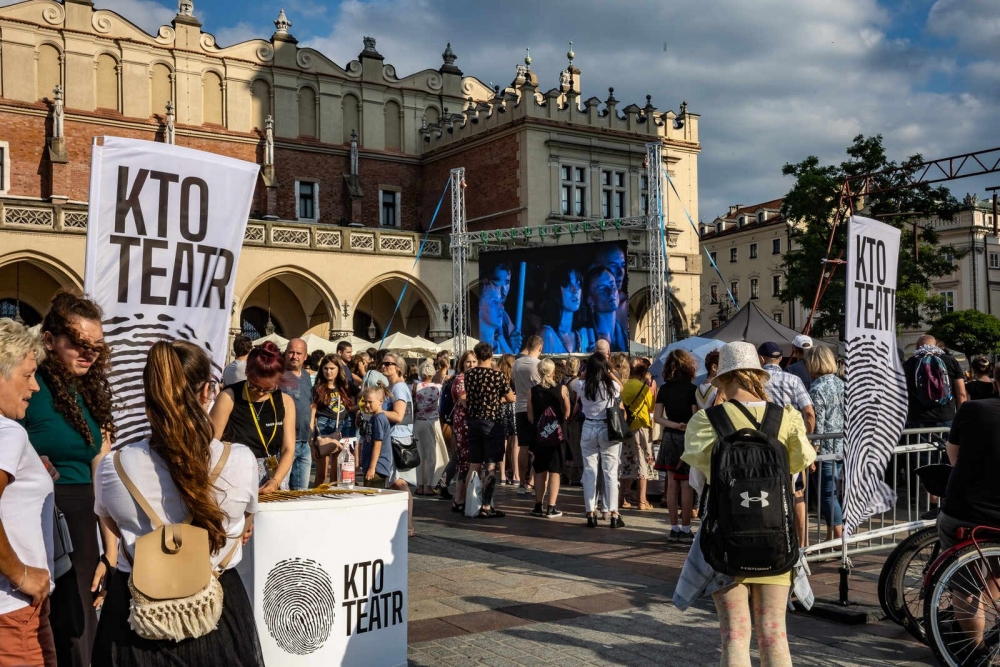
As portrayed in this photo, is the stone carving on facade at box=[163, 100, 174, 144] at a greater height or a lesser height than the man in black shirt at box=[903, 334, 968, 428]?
greater

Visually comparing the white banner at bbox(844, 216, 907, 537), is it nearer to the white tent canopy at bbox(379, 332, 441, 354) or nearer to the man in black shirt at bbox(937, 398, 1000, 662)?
the man in black shirt at bbox(937, 398, 1000, 662)

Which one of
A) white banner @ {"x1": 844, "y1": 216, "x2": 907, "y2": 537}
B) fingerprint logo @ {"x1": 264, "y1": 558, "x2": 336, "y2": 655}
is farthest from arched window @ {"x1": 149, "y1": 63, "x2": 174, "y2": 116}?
fingerprint logo @ {"x1": 264, "y1": 558, "x2": 336, "y2": 655}

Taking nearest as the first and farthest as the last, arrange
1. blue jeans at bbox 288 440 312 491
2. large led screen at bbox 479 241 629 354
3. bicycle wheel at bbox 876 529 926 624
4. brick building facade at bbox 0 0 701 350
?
bicycle wheel at bbox 876 529 926 624
blue jeans at bbox 288 440 312 491
large led screen at bbox 479 241 629 354
brick building facade at bbox 0 0 701 350

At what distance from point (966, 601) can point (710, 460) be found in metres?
1.77

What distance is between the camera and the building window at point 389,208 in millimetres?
41000

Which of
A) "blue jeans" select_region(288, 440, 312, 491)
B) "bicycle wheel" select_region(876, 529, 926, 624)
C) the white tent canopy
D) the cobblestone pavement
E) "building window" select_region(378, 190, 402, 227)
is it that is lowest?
the cobblestone pavement

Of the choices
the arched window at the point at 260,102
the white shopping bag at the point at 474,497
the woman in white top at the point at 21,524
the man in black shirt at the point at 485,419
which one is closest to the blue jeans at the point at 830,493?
the man in black shirt at the point at 485,419

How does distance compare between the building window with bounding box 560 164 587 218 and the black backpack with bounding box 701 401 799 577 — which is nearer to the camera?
the black backpack with bounding box 701 401 799 577

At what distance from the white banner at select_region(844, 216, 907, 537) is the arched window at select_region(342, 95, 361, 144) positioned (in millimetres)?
34741

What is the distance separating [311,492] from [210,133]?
34.0 metres

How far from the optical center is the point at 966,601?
4828mm

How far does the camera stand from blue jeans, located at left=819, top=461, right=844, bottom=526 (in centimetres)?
769

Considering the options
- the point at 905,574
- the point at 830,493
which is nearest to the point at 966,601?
the point at 905,574

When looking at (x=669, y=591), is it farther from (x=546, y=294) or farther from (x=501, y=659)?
(x=546, y=294)
